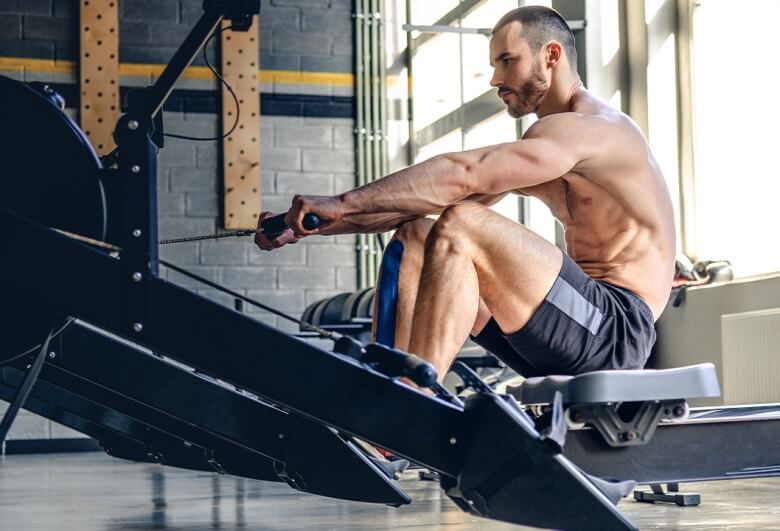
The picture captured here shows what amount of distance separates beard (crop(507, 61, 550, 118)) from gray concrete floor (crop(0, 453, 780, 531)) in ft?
3.41

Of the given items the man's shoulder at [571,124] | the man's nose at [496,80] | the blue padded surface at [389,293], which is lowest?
the blue padded surface at [389,293]

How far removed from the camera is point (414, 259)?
8.33 feet

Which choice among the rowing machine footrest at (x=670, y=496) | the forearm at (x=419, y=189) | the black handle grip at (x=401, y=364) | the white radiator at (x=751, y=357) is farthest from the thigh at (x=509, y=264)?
the white radiator at (x=751, y=357)

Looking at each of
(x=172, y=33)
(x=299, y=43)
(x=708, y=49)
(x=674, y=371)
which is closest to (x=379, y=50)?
(x=299, y=43)

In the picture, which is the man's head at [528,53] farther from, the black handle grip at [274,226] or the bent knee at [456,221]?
the black handle grip at [274,226]

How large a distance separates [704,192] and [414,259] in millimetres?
3968

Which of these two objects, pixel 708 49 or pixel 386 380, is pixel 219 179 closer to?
pixel 708 49

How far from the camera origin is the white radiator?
17.1 ft

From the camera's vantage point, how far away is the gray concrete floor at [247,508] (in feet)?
9.84

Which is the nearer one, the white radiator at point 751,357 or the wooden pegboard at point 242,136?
the white radiator at point 751,357

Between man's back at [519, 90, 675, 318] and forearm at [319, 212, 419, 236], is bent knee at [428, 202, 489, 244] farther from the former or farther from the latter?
man's back at [519, 90, 675, 318]

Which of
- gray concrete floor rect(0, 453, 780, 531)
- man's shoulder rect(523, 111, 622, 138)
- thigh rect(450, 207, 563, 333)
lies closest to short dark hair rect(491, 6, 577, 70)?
man's shoulder rect(523, 111, 622, 138)

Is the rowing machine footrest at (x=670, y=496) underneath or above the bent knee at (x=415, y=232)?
underneath

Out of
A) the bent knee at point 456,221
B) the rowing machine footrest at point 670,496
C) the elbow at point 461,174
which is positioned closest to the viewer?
the bent knee at point 456,221
